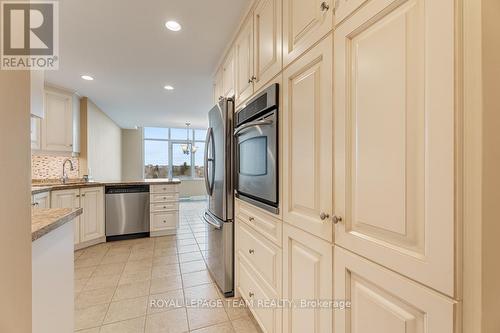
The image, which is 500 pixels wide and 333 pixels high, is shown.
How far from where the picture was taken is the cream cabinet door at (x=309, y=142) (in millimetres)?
949

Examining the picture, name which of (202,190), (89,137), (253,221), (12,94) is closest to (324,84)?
(12,94)

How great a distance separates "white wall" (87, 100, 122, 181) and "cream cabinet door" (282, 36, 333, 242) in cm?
463

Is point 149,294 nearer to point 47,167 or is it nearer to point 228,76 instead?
point 228,76

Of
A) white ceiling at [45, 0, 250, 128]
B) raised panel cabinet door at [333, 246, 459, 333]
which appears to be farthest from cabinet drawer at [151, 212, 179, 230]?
raised panel cabinet door at [333, 246, 459, 333]

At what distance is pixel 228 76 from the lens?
2.42 metres

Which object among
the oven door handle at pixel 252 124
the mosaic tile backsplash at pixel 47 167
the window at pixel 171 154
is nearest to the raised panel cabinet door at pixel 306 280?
the oven door handle at pixel 252 124

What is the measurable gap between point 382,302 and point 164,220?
4.01 metres

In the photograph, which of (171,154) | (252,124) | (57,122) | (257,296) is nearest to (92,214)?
(57,122)

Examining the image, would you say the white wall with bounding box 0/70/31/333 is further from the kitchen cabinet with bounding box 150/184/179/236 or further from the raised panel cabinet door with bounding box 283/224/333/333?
the kitchen cabinet with bounding box 150/184/179/236

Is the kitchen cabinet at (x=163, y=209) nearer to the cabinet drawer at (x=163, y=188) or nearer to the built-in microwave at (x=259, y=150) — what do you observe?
the cabinet drawer at (x=163, y=188)

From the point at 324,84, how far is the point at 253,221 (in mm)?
1121

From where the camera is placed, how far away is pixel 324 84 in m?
0.96

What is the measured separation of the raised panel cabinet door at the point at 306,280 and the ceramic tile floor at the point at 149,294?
794 millimetres

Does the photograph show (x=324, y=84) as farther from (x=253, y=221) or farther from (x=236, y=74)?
(x=236, y=74)
